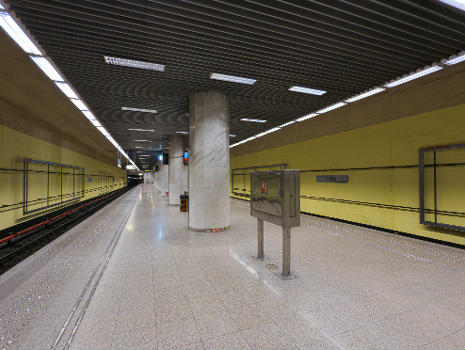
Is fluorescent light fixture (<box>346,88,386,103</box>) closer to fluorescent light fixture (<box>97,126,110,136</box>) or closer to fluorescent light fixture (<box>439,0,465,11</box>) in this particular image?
fluorescent light fixture (<box>439,0,465,11</box>)

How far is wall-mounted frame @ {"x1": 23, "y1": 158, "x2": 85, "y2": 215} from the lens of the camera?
291 inches

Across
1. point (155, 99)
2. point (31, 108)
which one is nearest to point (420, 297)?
point (155, 99)

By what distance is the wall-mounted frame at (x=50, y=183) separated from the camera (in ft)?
24.3

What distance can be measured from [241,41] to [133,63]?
2.34m

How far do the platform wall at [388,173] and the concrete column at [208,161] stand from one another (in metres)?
4.25

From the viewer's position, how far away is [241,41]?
13.0ft

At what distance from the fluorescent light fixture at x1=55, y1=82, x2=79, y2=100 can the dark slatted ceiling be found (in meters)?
0.27

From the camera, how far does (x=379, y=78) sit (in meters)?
5.53

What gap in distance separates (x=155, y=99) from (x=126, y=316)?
5.87 meters

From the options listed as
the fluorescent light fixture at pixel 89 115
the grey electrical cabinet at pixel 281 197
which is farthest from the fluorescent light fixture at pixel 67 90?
the grey electrical cabinet at pixel 281 197

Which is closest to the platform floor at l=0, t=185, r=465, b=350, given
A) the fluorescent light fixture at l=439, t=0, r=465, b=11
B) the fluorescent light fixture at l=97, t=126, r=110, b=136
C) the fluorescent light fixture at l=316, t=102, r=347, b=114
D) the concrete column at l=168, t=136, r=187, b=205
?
the fluorescent light fixture at l=439, t=0, r=465, b=11

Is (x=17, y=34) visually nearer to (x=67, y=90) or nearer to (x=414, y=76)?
(x=67, y=90)

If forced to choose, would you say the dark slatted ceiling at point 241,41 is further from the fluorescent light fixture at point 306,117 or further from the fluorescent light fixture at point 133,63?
the fluorescent light fixture at point 306,117

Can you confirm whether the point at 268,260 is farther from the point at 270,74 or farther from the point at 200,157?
the point at 270,74
